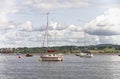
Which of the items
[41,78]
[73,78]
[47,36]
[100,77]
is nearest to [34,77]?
[41,78]

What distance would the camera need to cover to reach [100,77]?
98.2 metres

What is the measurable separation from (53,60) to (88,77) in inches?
3288

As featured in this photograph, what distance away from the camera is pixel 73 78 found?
9519cm

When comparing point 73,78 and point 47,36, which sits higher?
point 47,36

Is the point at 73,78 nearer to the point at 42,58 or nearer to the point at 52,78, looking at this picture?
the point at 52,78

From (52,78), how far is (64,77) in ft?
10.8

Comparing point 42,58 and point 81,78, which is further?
point 42,58

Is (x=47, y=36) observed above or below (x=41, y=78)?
above

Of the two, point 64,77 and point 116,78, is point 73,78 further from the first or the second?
point 116,78

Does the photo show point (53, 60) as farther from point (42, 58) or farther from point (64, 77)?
point (64, 77)

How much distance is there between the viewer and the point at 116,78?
9475cm

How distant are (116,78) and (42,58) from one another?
8942 cm

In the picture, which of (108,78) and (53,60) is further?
(53,60)

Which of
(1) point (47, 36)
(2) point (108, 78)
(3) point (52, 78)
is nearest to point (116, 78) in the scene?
(2) point (108, 78)
